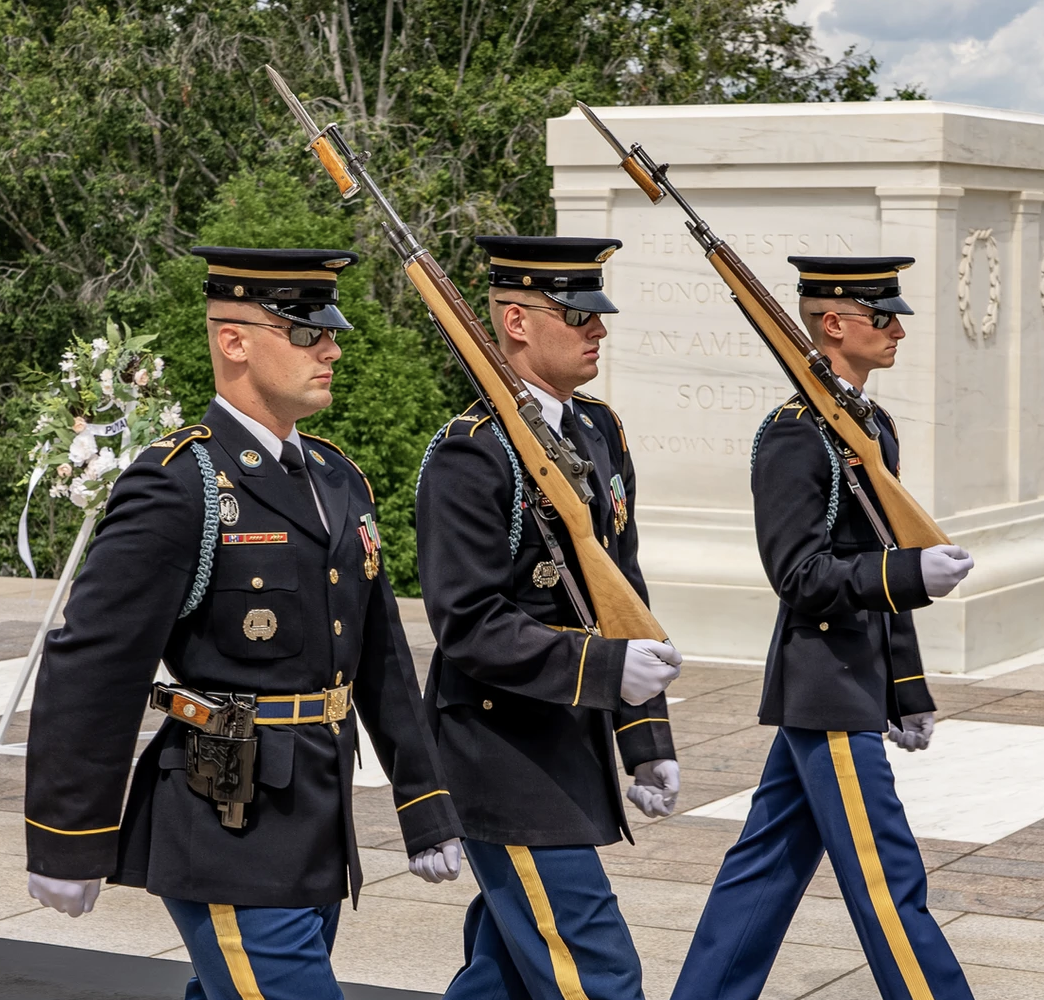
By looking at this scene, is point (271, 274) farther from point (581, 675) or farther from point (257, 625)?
point (581, 675)

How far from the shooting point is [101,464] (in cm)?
744

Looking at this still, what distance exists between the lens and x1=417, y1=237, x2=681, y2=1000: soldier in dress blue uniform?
3523 millimetres

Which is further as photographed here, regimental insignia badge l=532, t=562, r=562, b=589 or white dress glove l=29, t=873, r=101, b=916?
regimental insignia badge l=532, t=562, r=562, b=589

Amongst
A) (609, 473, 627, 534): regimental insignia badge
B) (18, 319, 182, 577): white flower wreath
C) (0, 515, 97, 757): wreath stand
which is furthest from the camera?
(18, 319, 182, 577): white flower wreath

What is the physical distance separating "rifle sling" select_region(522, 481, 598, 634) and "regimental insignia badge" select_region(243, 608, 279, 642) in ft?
2.19

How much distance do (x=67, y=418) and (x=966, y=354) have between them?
15.6 feet

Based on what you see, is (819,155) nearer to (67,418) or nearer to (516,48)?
(67,418)

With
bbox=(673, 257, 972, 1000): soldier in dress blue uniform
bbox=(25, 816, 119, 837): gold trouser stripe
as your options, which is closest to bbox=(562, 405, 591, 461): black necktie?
bbox=(673, 257, 972, 1000): soldier in dress blue uniform

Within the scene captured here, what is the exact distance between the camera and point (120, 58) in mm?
27000

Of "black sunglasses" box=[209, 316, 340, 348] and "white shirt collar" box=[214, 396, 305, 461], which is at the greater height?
"black sunglasses" box=[209, 316, 340, 348]

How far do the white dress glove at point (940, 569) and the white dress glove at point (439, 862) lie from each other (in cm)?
135

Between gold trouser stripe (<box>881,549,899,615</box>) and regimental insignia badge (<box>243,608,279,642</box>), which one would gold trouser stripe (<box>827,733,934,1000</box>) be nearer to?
gold trouser stripe (<box>881,549,899,615</box>)

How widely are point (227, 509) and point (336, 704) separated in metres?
0.36

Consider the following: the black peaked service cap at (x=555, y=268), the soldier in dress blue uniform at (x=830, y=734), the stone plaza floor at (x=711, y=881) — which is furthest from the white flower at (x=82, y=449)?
the black peaked service cap at (x=555, y=268)
